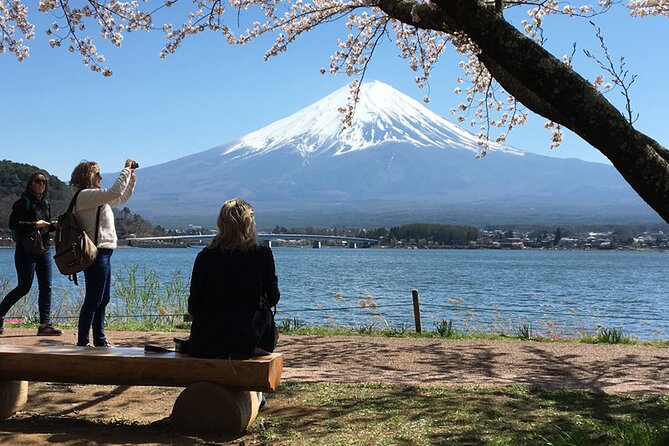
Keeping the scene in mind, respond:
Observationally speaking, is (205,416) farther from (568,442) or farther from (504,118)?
(504,118)

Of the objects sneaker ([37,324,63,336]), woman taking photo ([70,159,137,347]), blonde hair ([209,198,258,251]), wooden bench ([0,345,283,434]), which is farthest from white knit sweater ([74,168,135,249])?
sneaker ([37,324,63,336])

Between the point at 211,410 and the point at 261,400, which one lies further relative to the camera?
the point at 261,400

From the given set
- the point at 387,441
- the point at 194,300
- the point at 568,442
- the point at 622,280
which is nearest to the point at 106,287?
the point at 194,300

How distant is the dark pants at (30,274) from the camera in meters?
7.69

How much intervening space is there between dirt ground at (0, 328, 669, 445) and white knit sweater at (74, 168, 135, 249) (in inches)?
50.2

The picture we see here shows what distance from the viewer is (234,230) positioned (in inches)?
175

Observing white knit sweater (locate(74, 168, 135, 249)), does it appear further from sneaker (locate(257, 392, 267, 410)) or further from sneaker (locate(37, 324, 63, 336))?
sneaker (locate(37, 324, 63, 336))

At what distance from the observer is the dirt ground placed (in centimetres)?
461

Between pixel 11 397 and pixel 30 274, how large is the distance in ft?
9.86

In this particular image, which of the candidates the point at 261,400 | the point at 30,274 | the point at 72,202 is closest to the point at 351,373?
the point at 261,400

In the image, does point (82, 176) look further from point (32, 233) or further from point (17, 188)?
point (17, 188)

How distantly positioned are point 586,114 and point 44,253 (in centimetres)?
572

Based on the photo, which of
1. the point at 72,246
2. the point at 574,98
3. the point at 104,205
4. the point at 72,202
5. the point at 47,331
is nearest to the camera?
the point at 574,98

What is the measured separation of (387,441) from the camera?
4.37 m
